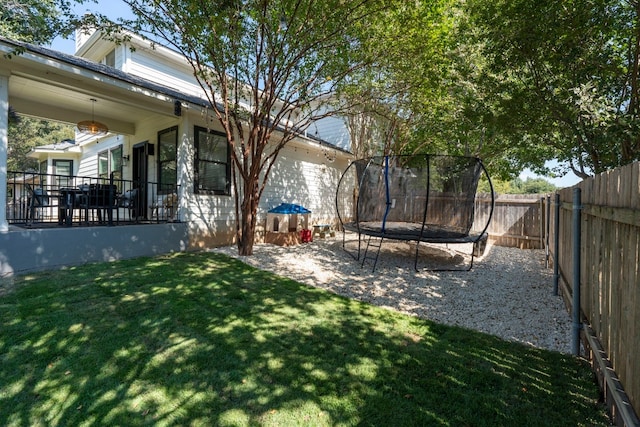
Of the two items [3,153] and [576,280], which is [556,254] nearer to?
[576,280]

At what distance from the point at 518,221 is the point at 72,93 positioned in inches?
463

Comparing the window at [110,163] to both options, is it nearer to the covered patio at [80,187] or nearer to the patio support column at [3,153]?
the covered patio at [80,187]

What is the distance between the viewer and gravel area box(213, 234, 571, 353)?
3.59 m

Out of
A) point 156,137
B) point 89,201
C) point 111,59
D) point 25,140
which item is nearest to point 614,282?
point 89,201

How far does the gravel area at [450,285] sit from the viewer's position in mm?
3590

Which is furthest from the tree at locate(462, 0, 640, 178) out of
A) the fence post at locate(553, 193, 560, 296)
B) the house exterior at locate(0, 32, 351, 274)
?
the house exterior at locate(0, 32, 351, 274)

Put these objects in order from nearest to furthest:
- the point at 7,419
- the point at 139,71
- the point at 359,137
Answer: the point at 7,419
the point at 139,71
the point at 359,137

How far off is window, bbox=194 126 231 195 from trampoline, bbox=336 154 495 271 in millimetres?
2939

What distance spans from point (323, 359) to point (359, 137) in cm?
962

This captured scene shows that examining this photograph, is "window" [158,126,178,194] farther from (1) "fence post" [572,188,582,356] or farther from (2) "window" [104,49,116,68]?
(1) "fence post" [572,188,582,356]

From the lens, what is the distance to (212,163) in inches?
306

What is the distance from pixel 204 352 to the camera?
8.82 ft

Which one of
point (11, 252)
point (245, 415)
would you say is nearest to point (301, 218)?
point (11, 252)

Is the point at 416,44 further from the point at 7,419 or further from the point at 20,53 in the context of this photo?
the point at 7,419
